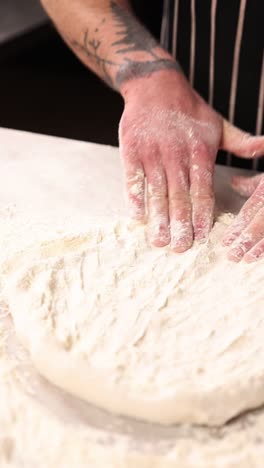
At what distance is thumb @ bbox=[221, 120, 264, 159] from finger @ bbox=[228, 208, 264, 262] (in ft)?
0.54

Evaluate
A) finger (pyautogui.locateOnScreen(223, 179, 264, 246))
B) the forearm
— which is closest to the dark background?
the forearm

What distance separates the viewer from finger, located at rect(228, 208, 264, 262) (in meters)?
0.90

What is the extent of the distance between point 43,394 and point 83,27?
0.95 m

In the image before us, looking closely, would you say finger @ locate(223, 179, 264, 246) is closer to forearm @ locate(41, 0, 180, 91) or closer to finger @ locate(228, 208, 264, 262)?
finger @ locate(228, 208, 264, 262)

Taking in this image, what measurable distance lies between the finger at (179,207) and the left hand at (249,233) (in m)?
0.07

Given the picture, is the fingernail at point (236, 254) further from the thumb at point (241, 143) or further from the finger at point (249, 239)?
the thumb at point (241, 143)

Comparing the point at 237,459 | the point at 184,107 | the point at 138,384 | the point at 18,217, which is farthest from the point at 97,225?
the point at 237,459

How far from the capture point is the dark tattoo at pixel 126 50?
3.95ft

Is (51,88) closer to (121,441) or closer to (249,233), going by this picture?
(249,233)

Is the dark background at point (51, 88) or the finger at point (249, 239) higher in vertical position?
the finger at point (249, 239)

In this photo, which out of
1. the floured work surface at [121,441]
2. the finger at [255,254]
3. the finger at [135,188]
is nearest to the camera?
the floured work surface at [121,441]

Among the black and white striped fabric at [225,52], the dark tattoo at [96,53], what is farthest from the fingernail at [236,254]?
the dark tattoo at [96,53]

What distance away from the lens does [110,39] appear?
1286 mm

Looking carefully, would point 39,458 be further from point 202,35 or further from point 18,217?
point 202,35
